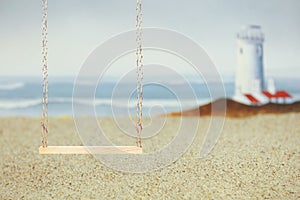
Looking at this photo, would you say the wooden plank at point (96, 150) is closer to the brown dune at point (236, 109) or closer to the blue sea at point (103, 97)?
the blue sea at point (103, 97)

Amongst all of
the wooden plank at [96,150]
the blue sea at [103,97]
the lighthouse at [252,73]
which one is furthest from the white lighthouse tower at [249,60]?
the wooden plank at [96,150]

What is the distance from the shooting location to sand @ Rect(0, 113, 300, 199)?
2.29 m

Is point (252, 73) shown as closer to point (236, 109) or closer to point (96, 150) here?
point (236, 109)

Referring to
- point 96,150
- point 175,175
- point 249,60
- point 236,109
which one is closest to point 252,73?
point 249,60

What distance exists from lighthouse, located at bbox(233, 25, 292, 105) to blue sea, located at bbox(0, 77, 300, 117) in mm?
112

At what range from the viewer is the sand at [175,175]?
2.29 metres

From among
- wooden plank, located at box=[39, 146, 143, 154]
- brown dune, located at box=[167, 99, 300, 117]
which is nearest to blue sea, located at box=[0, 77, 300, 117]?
brown dune, located at box=[167, 99, 300, 117]

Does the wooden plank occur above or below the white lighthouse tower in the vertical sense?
below

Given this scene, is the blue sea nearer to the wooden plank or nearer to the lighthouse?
the lighthouse

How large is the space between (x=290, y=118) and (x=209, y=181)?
2685mm

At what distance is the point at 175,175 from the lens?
2555 millimetres

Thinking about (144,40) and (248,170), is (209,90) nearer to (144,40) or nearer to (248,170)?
(144,40)

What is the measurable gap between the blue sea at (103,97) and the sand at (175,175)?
1346 mm

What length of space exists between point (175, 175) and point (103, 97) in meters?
2.64
